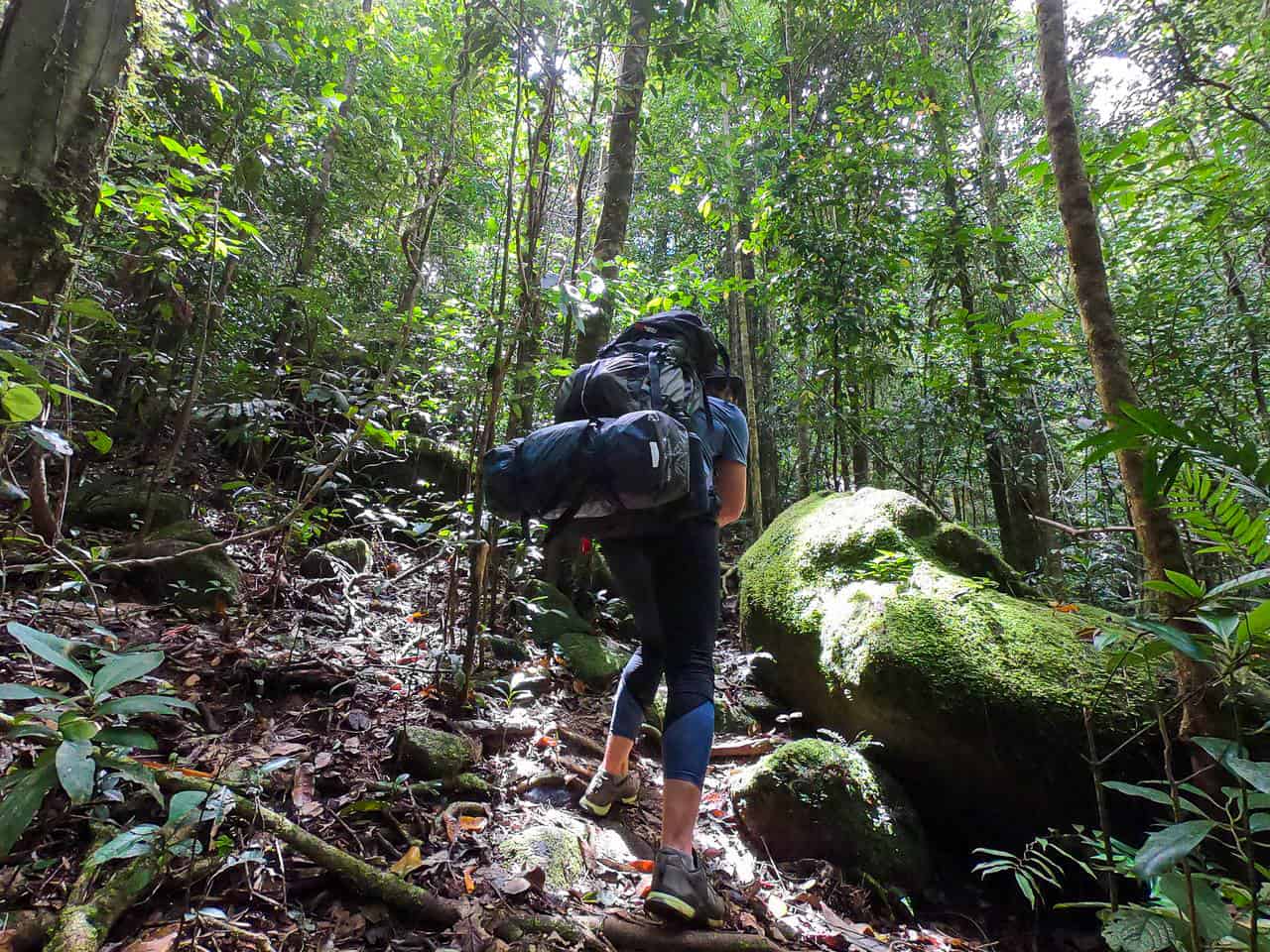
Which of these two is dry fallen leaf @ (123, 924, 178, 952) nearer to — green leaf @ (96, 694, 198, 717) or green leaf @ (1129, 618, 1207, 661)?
green leaf @ (96, 694, 198, 717)

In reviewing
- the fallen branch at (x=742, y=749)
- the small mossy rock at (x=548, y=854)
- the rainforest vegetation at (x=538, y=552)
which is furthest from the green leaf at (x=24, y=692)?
the fallen branch at (x=742, y=749)

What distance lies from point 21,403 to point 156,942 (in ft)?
4.09

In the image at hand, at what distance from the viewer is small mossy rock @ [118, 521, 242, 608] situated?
3291 mm

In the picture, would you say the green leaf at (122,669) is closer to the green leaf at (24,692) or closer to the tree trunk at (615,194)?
the green leaf at (24,692)

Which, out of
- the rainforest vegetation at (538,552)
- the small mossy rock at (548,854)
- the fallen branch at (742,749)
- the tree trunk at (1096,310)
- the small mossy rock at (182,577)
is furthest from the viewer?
the fallen branch at (742,749)

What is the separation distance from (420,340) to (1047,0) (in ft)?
16.2

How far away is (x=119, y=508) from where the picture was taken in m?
4.16

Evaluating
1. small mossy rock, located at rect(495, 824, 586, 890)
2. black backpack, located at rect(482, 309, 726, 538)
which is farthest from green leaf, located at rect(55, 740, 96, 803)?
small mossy rock, located at rect(495, 824, 586, 890)

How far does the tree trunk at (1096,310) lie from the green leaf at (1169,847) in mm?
1324

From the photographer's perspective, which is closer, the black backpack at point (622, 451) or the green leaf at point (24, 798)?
the green leaf at point (24, 798)

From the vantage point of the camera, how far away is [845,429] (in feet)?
24.3

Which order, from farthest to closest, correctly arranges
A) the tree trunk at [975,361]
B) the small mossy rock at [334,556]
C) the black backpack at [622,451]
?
the tree trunk at [975,361] < the small mossy rock at [334,556] < the black backpack at [622,451]

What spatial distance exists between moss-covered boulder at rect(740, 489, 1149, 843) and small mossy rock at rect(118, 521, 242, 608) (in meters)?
3.64

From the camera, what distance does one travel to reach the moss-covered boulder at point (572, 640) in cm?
402
